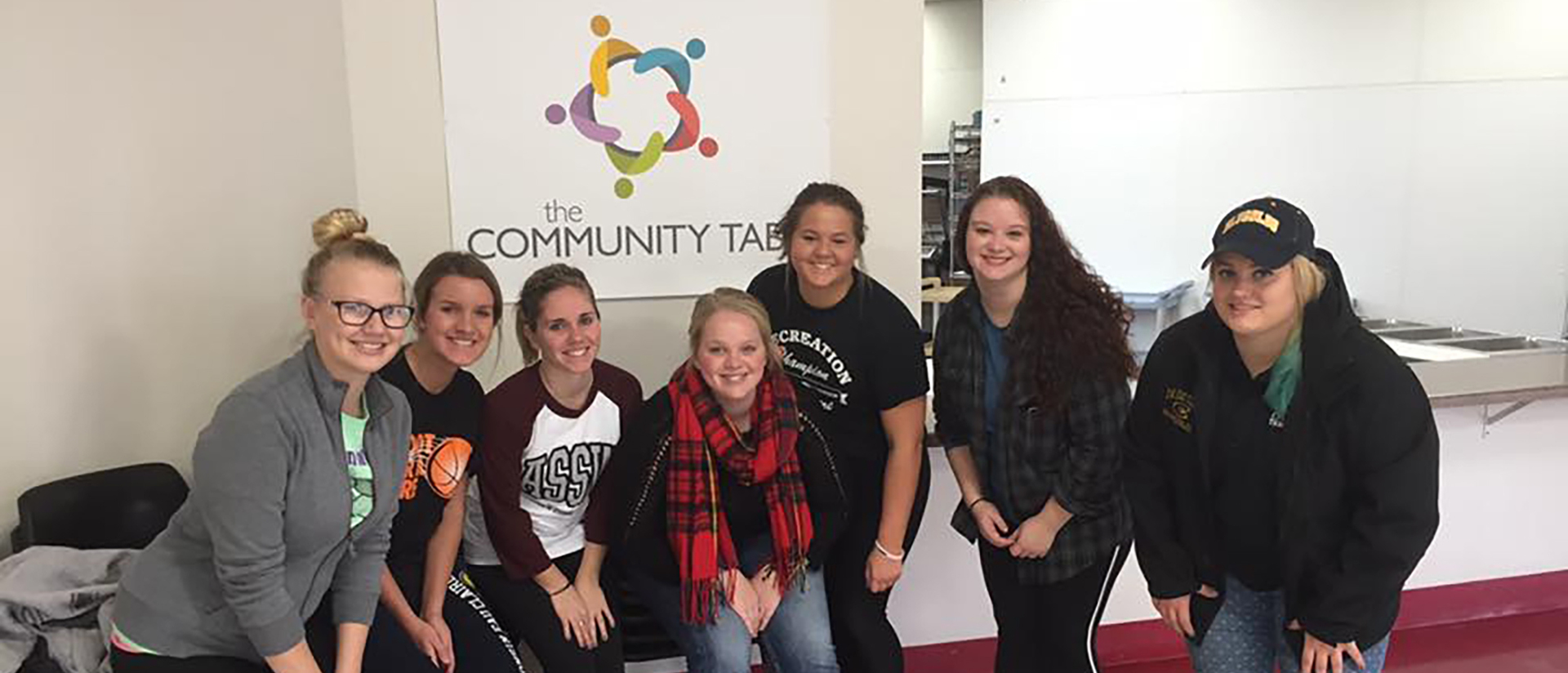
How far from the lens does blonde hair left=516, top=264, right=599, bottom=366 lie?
1.98 metres

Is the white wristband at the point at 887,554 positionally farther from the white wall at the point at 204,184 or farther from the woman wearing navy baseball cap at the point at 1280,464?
the white wall at the point at 204,184

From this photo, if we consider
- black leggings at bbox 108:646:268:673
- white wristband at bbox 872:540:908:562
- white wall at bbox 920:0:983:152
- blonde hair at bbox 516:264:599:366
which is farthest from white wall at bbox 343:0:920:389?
white wall at bbox 920:0:983:152

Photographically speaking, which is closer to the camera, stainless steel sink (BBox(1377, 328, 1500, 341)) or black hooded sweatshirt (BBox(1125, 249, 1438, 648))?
black hooded sweatshirt (BBox(1125, 249, 1438, 648))

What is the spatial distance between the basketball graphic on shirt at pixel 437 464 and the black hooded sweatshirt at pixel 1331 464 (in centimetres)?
132

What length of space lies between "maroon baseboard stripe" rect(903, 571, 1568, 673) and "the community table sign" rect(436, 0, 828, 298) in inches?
47.8

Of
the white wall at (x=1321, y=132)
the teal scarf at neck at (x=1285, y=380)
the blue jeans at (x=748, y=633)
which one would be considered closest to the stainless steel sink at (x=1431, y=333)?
the white wall at (x=1321, y=132)

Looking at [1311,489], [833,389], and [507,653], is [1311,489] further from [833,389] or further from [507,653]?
[507,653]

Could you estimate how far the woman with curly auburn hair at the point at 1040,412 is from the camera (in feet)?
6.26

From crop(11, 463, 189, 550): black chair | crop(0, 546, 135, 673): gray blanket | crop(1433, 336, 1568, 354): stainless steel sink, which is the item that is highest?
crop(1433, 336, 1568, 354): stainless steel sink

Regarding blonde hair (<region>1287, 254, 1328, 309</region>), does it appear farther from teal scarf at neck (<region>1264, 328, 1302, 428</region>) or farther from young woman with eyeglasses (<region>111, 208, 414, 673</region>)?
young woman with eyeglasses (<region>111, 208, 414, 673</region>)

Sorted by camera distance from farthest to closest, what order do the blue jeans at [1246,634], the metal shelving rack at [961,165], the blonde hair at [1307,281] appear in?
the metal shelving rack at [961,165] → the blue jeans at [1246,634] → the blonde hair at [1307,281]

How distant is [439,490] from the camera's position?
1.92 meters

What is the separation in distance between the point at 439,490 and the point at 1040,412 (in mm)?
1182

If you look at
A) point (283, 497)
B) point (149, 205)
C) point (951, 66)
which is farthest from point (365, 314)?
point (951, 66)
